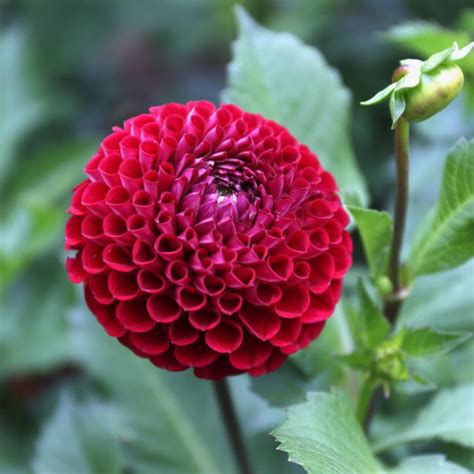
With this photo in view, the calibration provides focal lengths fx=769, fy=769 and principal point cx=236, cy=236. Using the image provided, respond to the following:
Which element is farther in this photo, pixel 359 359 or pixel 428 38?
pixel 428 38

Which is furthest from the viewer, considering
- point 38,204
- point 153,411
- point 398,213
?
point 38,204

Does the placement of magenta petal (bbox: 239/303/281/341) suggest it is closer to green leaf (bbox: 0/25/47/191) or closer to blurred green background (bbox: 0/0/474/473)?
blurred green background (bbox: 0/0/474/473)

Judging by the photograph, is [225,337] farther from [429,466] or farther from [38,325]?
[38,325]

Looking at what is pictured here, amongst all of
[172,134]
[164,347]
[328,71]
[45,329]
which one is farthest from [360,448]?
[45,329]

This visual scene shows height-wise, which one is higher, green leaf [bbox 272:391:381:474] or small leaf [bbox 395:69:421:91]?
small leaf [bbox 395:69:421:91]

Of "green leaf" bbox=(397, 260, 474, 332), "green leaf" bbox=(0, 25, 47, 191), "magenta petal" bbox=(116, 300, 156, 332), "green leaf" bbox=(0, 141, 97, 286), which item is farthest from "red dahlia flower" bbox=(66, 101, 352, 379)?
"green leaf" bbox=(0, 25, 47, 191)

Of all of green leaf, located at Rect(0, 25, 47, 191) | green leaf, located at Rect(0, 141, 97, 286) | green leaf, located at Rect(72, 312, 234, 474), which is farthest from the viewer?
green leaf, located at Rect(0, 25, 47, 191)

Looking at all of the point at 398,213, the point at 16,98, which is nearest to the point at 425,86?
the point at 398,213
